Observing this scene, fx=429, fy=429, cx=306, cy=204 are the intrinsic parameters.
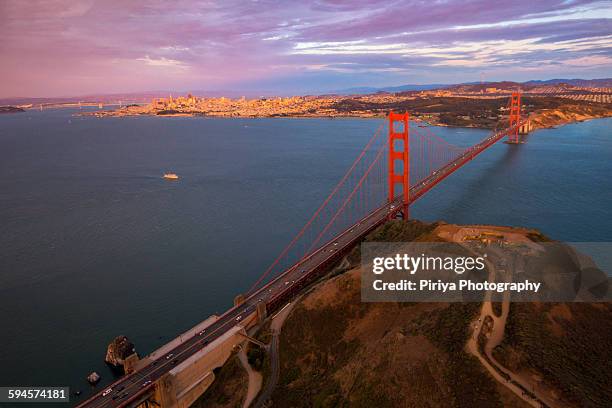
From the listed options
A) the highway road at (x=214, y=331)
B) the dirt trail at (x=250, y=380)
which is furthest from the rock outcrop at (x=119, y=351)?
the dirt trail at (x=250, y=380)

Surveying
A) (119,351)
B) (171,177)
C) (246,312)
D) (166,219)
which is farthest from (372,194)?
(119,351)

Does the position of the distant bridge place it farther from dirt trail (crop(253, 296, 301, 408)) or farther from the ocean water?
the ocean water

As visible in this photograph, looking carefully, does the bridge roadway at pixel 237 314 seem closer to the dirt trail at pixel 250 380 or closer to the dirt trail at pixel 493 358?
the dirt trail at pixel 250 380

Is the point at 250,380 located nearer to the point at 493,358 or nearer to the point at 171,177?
the point at 493,358

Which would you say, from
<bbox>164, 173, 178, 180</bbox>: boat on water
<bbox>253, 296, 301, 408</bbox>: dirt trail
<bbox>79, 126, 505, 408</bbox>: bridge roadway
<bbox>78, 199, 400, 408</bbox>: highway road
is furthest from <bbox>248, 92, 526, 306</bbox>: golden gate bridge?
<bbox>164, 173, 178, 180</bbox>: boat on water

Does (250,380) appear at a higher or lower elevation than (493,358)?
lower

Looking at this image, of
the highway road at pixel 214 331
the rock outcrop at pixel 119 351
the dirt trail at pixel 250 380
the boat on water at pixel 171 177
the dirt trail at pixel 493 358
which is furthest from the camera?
the boat on water at pixel 171 177
